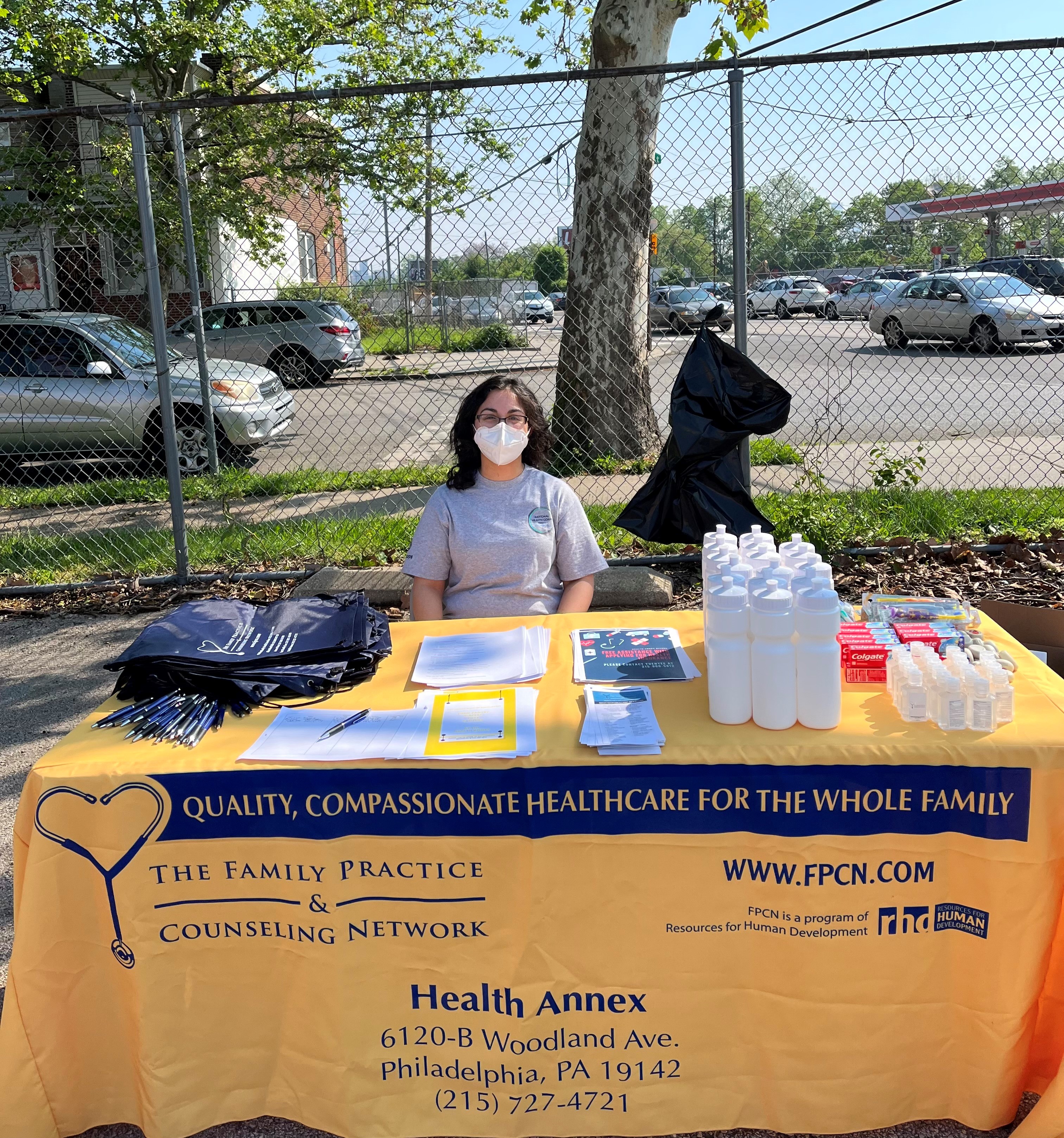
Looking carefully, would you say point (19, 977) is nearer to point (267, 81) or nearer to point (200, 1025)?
point (200, 1025)

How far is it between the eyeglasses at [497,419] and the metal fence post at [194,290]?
11.8 feet

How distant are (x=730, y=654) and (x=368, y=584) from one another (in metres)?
3.76

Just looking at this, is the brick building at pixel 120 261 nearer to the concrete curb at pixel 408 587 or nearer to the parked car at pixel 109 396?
the parked car at pixel 109 396

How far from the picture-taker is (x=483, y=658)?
2.76 metres

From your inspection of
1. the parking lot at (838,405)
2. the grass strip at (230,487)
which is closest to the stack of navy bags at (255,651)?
the parking lot at (838,405)

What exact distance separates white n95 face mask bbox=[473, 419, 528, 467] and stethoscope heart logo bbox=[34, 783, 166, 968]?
1.69 meters

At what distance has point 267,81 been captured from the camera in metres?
20.4

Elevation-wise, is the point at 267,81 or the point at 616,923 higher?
the point at 267,81

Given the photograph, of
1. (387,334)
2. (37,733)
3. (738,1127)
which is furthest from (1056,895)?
(387,334)

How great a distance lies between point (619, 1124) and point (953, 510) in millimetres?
5238

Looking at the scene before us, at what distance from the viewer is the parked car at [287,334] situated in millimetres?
6617

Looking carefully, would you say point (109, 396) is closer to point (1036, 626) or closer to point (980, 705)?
point (1036, 626)

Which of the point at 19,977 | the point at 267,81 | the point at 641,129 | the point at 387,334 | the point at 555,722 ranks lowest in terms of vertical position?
the point at 19,977

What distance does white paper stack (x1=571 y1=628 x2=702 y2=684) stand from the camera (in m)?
2.55
